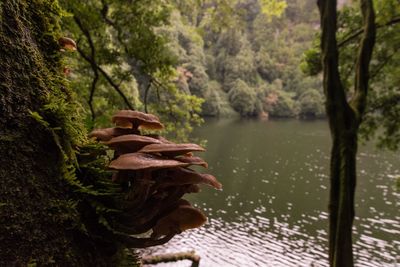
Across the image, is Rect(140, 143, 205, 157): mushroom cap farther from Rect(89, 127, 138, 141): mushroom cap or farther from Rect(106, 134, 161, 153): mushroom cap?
Rect(89, 127, 138, 141): mushroom cap

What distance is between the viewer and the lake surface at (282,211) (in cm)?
1580

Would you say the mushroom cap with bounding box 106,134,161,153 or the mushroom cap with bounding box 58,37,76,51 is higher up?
the mushroom cap with bounding box 58,37,76,51

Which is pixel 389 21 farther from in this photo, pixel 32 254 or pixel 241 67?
pixel 241 67

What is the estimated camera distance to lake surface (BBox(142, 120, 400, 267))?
1580 centimetres

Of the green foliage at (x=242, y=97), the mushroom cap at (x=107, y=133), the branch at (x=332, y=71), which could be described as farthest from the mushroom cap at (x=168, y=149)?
the green foliage at (x=242, y=97)

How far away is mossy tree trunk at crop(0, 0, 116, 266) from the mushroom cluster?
0.17 metres

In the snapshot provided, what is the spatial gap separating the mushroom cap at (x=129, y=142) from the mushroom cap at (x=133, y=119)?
0.63ft

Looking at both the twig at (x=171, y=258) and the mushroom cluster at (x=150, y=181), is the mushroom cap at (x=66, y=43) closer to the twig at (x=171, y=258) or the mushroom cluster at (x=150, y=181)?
the mushroom cluster at (x=150, y=181)

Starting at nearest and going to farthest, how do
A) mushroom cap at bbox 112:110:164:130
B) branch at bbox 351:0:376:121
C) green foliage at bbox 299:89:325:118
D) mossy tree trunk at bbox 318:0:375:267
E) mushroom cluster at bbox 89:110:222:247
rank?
mushroom cluster at bbox 89:110:222:247 → mushroom cap at bbox 112:110:164:130 → mossy tree trunk at bbox 318:0:375:267 → branch at bbox 351:0:376:121 → green foliage at bbox 299:89:325:118

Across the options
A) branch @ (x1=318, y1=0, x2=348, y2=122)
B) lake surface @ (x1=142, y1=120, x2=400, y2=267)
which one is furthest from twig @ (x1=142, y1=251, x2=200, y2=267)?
branch @ (x1=318, y1=0, x2=348, y2=122)

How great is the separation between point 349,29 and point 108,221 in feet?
35.7

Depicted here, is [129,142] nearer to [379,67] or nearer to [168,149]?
Answer: [168,149]

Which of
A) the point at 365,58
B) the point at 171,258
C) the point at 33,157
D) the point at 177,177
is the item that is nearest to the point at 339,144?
the point at 365,58

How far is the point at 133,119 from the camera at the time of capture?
169cm
